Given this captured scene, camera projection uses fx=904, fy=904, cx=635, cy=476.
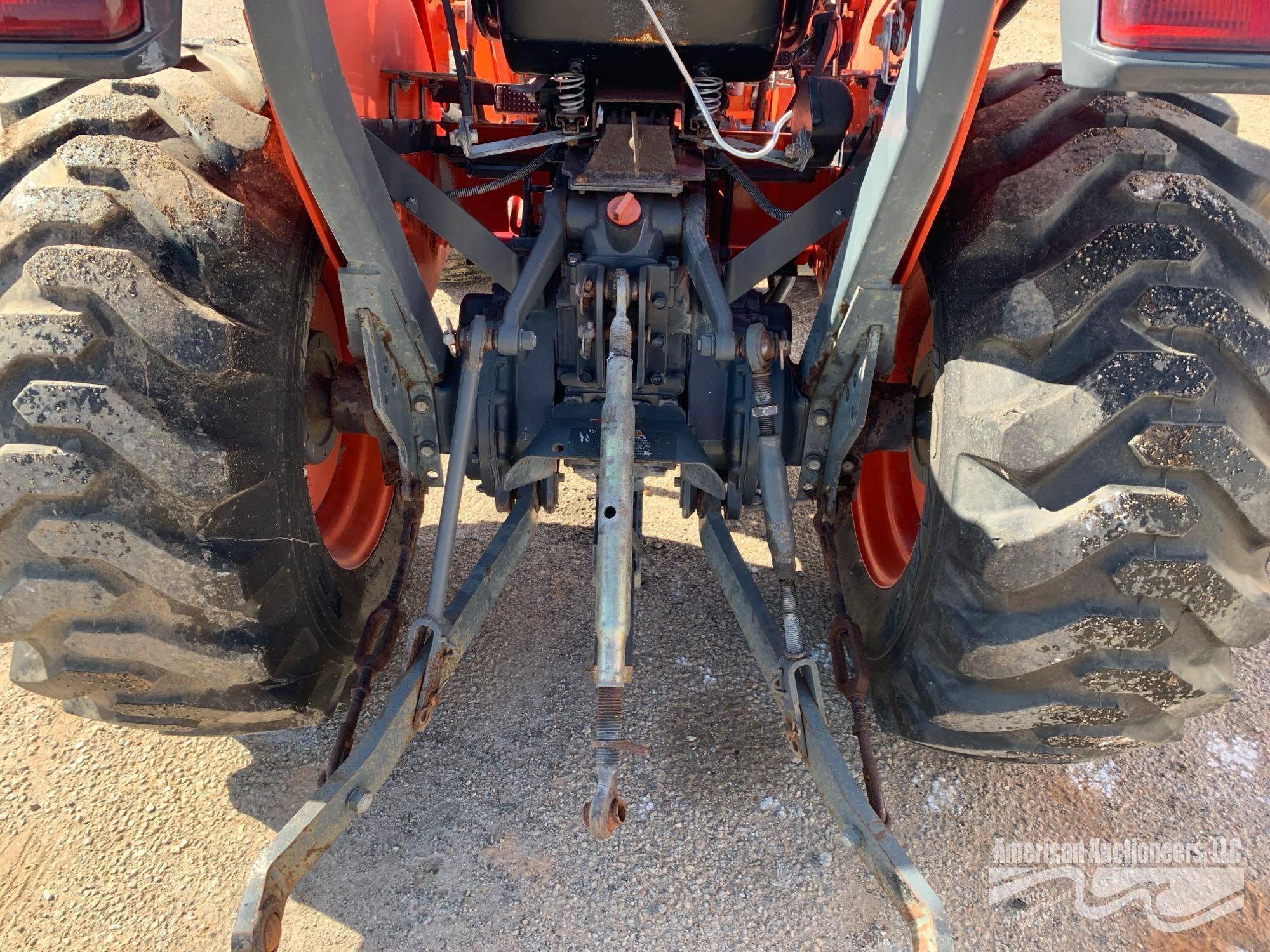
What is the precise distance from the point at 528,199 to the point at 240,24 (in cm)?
766

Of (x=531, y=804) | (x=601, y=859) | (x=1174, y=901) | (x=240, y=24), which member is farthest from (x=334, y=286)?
(x=240, y=24)

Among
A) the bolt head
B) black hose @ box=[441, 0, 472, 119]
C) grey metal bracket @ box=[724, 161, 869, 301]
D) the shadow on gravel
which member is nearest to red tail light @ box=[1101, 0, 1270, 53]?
grey metal bracket @ box=[724, 161, 869, 301]

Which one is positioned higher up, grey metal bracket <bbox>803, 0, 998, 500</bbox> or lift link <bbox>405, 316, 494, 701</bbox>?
grey metal bracket <bbox>803, 0, 998, 500</bbox>

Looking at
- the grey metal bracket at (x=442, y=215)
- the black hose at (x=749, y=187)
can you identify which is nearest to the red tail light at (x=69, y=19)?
the grey metal bracket at (x=442, y=215)

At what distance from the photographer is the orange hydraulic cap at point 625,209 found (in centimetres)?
196

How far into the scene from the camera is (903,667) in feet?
6.33

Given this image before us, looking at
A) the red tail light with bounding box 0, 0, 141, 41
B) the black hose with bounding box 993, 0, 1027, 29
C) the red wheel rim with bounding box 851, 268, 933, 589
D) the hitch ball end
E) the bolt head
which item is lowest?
the bolt head

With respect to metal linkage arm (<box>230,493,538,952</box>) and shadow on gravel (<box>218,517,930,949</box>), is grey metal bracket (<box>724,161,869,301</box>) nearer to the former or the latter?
metal linkage arm (<box>230,493,538,952</box>)

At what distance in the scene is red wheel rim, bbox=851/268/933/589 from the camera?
2248 millimetres

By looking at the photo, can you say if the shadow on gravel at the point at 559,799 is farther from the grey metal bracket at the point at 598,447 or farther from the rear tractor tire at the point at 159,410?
the grey metal bracket at the point at 598,447

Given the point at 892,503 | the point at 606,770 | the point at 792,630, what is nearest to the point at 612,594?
the point at 606,770

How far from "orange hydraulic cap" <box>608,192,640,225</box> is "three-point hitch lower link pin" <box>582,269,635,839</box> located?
442 millimetres

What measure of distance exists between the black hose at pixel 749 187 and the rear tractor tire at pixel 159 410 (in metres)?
1.04

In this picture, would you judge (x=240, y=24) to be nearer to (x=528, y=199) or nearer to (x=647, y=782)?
(x=528, y=199)
